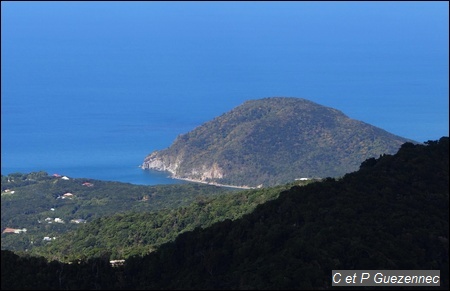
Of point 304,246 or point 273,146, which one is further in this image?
point 273,146

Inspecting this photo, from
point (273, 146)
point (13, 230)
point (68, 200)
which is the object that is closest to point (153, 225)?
point (13, 230)

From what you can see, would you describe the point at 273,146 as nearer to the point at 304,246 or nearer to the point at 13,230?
the point at 13,230

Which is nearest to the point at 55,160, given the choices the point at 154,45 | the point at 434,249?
the point at 434,249

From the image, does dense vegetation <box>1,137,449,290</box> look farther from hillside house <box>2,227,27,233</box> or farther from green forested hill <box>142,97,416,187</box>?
green forested hill <box>142,97,416,187</box>

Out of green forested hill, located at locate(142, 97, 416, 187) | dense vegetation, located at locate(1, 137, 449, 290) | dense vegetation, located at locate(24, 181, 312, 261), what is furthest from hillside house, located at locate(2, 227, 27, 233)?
dense vegetation, located at locate(1, 137, 449, 290)

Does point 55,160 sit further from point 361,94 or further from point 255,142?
point 361,94

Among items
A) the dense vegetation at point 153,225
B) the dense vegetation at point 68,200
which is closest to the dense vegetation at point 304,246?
the dense vegetation at point 153,225
